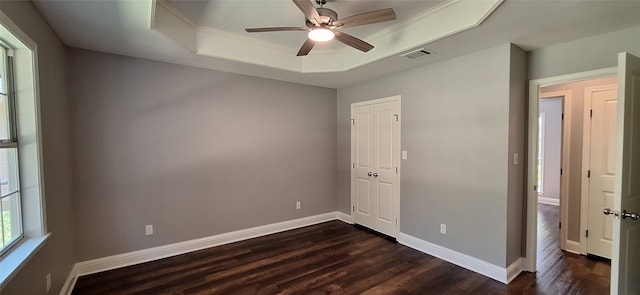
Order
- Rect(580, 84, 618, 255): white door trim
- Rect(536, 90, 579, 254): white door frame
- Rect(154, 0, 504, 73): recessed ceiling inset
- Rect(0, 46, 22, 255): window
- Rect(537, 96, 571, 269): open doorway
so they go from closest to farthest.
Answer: Rect(0, 46, 22, 255): window → Rect(154, 0, 504, 73): recessed ceiling inset → Rect(580, 84, 618, 255): white door trim → Rect(536, 90, 579, 254): white door frame → Rect(537, 96, 571, 269): open doorway

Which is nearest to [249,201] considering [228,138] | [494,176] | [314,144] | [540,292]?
[228,138]

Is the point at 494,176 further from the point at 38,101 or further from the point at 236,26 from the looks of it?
the point at 38,101

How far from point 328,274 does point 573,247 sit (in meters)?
3.07

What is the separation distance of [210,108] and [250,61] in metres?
0.84

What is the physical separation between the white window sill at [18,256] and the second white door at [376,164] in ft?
11.7

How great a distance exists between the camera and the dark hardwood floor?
2570mm

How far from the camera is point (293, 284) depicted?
→ 2.66m

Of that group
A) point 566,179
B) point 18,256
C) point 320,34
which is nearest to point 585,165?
point 566,179

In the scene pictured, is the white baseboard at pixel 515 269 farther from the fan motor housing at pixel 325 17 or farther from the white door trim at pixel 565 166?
the fan motor housing at pixel 325 17

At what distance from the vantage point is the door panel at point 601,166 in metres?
3.07

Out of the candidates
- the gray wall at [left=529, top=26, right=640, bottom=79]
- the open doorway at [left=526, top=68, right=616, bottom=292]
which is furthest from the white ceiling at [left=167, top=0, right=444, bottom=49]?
the open doorway at [left=526, top=68, right=616, bottom=292]

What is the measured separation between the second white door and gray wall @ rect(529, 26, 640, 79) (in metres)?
1.53

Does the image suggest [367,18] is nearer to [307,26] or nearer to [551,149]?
[307,26]

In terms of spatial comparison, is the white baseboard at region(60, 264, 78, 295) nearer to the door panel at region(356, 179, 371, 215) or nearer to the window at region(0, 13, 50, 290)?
the window at region(0, 13, 50, 290)
